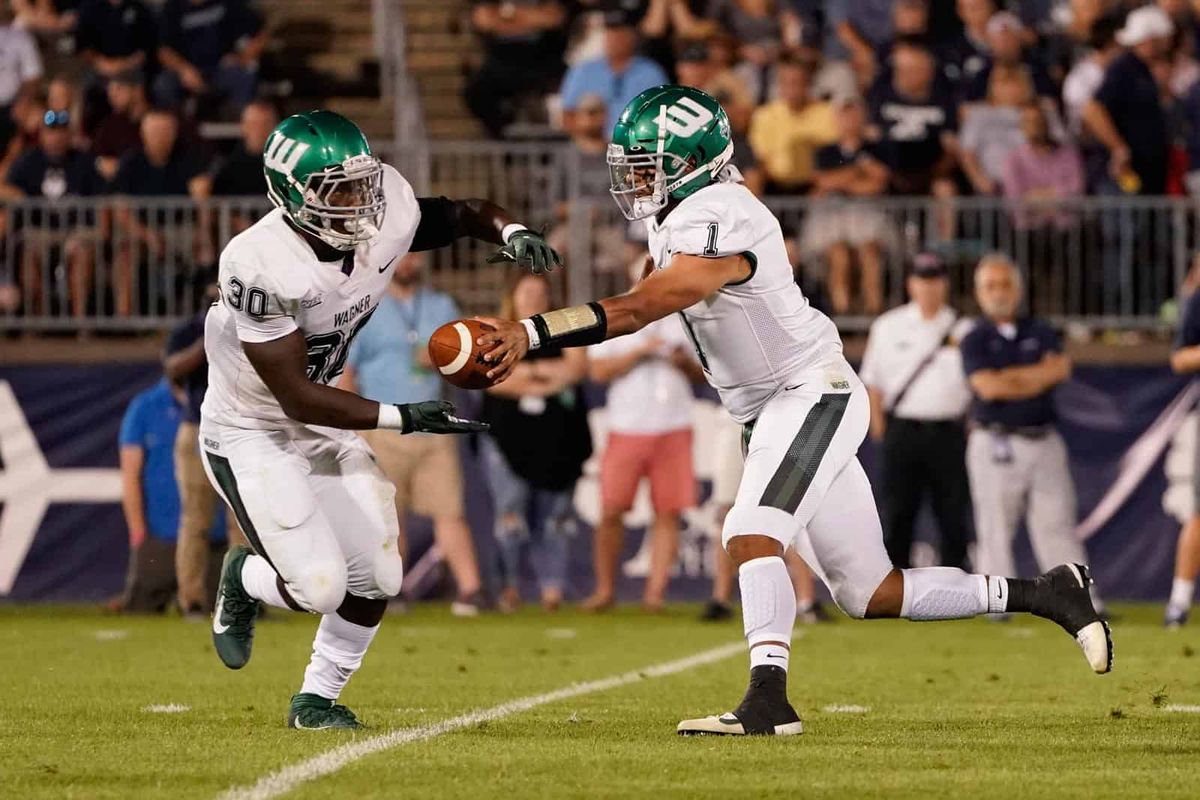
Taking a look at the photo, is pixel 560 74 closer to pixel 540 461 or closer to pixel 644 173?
pixel 540 461

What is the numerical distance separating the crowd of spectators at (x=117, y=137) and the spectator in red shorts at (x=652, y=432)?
2.67 metres

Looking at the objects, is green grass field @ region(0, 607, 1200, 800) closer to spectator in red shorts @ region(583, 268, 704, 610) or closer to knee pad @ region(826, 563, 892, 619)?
knee pad @ region(826, 563, 892, 619)

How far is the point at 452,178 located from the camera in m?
14.1

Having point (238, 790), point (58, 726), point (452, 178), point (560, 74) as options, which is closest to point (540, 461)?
point (452, 178)

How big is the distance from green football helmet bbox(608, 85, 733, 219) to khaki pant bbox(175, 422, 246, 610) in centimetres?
594

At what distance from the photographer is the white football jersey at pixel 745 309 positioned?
630 cm

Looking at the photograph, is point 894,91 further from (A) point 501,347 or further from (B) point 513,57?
(A) point 501,347

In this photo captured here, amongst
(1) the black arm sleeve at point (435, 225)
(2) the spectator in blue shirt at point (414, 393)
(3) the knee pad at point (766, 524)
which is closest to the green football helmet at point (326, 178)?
(1) the black arm sleeve at point (435, 225)

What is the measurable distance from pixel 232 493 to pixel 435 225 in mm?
1039

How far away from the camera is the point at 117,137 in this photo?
1523cm

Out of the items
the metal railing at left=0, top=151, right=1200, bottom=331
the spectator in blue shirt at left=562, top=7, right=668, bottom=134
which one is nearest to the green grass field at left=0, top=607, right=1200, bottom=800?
the metal railing at left=0, top=151, right=1200, bottom=331

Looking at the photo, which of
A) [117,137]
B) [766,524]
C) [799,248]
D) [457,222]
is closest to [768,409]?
[766,524]

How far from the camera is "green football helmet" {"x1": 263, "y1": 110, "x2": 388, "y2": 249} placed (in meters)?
Result: 6.23

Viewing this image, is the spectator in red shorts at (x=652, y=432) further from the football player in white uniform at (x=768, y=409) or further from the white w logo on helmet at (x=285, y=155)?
the white w logo on helmet at (x=285, y=155)
